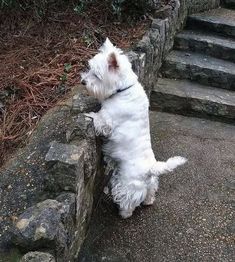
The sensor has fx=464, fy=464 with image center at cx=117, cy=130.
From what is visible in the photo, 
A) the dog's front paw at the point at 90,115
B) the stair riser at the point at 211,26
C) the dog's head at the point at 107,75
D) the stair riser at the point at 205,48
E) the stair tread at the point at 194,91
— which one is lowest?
the stair tread at the point at 194,91

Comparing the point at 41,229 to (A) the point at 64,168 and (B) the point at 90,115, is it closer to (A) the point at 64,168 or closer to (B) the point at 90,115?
(A) the point at 64,168

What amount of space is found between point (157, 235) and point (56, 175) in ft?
4.04

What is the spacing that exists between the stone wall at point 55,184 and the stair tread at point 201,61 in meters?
1.77

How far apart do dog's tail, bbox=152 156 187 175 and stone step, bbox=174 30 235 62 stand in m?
3.13

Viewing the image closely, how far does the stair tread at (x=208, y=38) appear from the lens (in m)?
6.29

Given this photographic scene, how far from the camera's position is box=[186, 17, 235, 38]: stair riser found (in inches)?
256

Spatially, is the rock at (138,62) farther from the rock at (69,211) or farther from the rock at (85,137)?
the rock at (69,211)

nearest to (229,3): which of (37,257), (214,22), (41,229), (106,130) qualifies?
(214,22)

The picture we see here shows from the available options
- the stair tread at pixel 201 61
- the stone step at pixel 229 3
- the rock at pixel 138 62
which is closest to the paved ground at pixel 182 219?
the rock at pixel 138 62

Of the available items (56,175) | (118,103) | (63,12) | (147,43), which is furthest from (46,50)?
(56,175)

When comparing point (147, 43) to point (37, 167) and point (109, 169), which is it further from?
point (37, 167)

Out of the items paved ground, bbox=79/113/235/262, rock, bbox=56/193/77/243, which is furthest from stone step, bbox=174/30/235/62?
rock, bbox=56/193/77/243

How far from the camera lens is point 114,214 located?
397cm

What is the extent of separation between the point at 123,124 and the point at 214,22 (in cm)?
351
